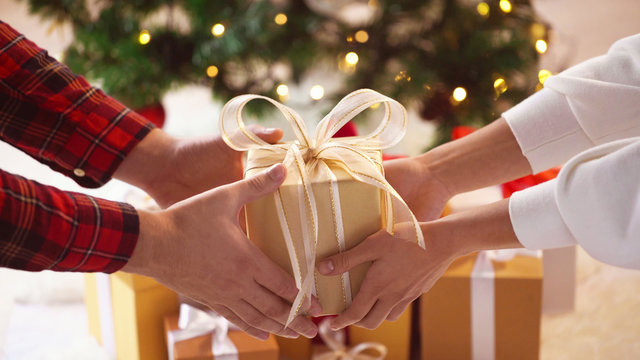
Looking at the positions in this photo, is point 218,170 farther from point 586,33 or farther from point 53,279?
point 586,33

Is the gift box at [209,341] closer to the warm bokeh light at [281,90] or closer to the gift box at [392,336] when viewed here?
the gift box at [392,336]

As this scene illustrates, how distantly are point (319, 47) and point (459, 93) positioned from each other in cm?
39

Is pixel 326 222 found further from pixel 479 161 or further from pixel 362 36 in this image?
pixel 362 36

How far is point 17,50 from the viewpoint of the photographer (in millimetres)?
943

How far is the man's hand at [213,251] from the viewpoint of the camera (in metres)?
0.77

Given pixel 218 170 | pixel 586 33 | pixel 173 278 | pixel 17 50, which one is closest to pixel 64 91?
pixel 17 50

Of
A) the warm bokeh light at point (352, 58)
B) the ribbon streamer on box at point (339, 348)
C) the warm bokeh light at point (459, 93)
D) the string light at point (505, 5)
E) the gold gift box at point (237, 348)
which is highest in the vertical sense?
the string light at point (505, 5)

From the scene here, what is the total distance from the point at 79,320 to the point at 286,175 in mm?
902

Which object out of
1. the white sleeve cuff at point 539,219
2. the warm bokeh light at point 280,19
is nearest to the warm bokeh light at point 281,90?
the warm bokeh light at point 280,19

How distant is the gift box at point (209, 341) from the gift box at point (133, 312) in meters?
0.05

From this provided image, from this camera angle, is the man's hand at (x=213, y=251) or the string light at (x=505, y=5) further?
the string light at (x=505, y=5)

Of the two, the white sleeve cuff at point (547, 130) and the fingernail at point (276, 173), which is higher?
the white sleeve cuff at point (547, 130)

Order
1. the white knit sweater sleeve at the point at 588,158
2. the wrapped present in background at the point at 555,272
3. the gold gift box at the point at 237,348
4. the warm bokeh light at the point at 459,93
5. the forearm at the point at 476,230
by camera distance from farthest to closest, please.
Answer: the warm bokeh light at the point at 459,93 < the wrapped present in background at the point at 555,272 < the gold gift box at the point at 237,348 < the forearm at the point at 476,230 < the white knit sweater sleeve at the point at 588,158

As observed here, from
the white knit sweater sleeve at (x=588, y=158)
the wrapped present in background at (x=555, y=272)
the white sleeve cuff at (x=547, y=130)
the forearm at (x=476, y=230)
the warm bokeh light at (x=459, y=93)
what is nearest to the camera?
the white knit sweater sleeve at (x=588, y=158)
